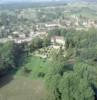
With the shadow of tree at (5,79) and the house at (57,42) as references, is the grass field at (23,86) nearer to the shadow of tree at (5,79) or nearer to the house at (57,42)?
the shadow of tree at (5,79)

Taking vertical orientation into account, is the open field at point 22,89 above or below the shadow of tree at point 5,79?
above

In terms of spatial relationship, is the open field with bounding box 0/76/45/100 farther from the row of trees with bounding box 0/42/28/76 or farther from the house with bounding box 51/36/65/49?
the house with bounding box 51/36/65/49

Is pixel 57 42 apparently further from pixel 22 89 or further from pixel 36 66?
pixel 22 89

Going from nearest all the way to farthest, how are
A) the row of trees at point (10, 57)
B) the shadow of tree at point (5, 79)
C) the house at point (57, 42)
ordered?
the shadow of tree at point (5, 79) → the row of trees at point (10, 57) → the house at point (57, 42)

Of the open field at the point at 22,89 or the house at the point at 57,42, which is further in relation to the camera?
the house at the point at 57,42

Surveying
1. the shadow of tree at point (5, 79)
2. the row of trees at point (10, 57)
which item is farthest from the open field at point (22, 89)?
the row of trees at point (10, 57)

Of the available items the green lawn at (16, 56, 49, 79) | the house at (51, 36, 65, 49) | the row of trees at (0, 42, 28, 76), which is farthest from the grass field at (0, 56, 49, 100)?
the house at (51, 36, 65, 49)

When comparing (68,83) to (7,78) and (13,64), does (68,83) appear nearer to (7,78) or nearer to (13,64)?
(7,78)
